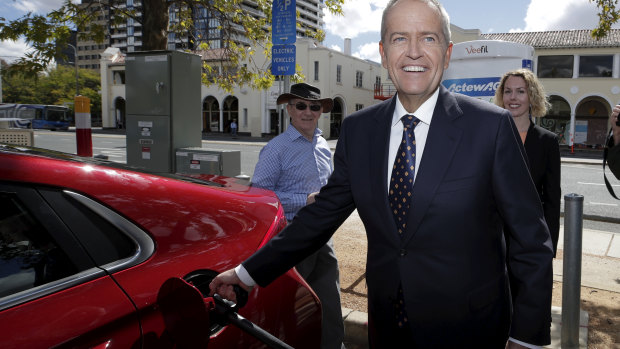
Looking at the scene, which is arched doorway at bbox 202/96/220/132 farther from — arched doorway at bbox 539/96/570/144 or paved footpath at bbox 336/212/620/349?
paved footpath at bbox 336/212/620/349

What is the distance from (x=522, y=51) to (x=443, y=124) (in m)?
5.36

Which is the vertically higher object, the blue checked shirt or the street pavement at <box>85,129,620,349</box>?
Result: the blue checked shirt

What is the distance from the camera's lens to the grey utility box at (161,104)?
5180 mm

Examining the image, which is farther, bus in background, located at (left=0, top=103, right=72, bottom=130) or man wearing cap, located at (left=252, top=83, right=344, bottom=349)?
bus in background, located at (left=0, top=103, right=72, bottom=130)

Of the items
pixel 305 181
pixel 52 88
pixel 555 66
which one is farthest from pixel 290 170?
pixel 52 88

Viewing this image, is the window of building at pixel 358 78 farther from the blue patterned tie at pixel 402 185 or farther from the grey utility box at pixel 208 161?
the blue patterned tie at pixel 402 185

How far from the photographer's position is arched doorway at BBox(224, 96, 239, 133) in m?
46.4

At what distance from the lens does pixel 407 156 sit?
161 cm

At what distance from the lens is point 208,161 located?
16.8ft

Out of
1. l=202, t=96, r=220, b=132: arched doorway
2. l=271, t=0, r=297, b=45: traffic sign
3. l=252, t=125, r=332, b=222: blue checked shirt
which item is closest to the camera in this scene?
l=252, t=125, r=332, b=222: blue checked shirt

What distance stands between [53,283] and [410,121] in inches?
48.3

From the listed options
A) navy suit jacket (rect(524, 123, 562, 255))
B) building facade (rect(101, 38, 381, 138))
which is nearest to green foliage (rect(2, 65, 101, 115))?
building facade (rect(101, 38, 381, 138))

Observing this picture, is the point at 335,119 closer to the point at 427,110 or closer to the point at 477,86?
the point at 477,86

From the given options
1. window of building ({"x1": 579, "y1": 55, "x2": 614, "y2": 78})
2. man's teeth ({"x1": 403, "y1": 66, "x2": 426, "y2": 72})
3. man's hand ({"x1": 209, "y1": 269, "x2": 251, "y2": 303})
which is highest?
window of building ({"x1": 579, "y1": 55, "x2": 614, "y2": 78})
